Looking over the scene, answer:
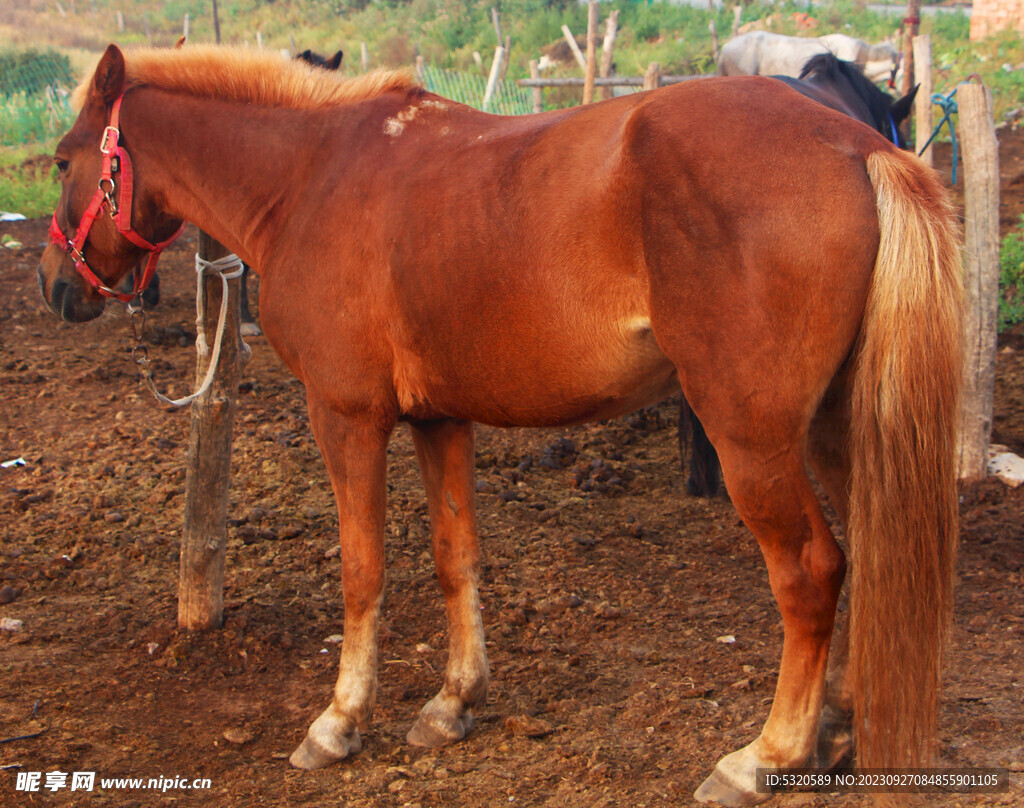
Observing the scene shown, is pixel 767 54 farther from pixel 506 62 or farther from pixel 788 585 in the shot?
pixel 788 585

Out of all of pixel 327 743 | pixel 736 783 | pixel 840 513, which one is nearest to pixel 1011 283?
pixel 840 513

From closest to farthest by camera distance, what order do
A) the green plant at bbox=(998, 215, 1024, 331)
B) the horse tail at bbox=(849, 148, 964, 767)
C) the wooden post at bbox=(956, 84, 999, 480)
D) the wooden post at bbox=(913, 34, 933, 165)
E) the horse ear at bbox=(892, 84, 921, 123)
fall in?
1. the horse tail at bbox=(849, 148, 964, 767)
2. the wooden post at bbox=(956, 84, 999, 480)
3. the horse ear at bbox=(892, 84, 921, 123)
4. the green plant at bbox=(998, 215, 1024, 331)
5. the wooden post at bbox=(913, 34, 933, 165)

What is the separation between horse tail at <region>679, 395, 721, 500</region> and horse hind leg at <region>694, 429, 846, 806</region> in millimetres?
2555

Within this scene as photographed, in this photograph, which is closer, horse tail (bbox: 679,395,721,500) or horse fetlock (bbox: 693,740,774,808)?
horse fetlock (bbox: 693,740,774,808)

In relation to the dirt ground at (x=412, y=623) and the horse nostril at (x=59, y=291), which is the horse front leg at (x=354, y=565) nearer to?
the dirt ground at (x=412, y=623)

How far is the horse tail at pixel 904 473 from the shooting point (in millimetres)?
2117

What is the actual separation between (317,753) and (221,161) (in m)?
1.97

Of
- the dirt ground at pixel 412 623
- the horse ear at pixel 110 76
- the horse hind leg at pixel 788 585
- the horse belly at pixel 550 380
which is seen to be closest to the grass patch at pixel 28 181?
the dirt ground at pixel 412 623

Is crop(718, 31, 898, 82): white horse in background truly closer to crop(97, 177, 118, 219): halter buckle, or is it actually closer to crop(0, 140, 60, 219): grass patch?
crop(0, 140, 60, 219): grass patch

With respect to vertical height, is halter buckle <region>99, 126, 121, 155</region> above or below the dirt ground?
above

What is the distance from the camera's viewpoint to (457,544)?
3.14 m

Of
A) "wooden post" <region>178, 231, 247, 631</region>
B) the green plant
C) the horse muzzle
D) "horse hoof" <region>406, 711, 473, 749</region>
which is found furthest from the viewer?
the green plant

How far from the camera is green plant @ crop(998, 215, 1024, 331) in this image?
7246 mm
